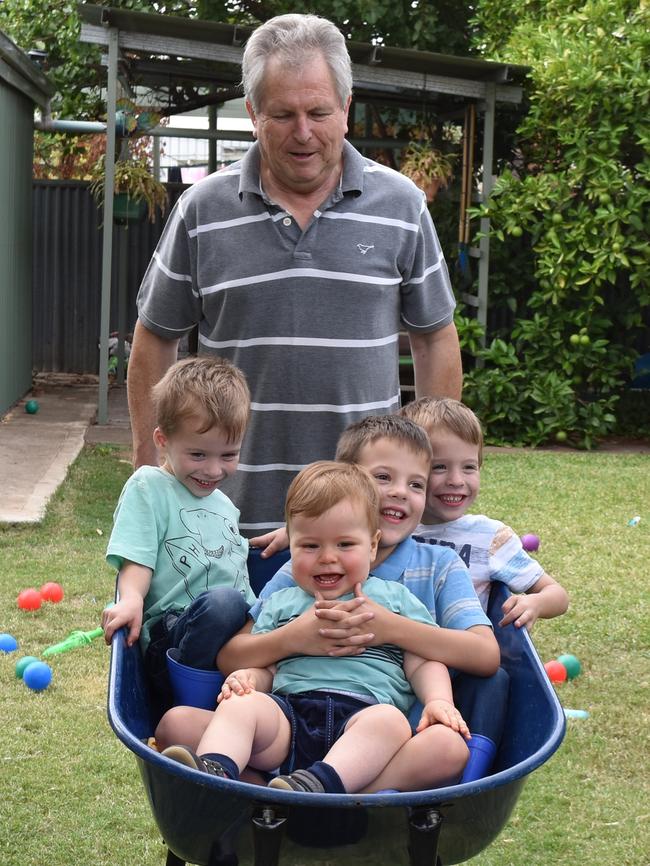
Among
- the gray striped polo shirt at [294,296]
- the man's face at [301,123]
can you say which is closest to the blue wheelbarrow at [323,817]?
the gray striped polo shirt at [294,296]

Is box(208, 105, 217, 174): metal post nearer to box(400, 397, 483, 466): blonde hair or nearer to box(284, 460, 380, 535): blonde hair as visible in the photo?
box(400, 397, 483, 466): blonde hair

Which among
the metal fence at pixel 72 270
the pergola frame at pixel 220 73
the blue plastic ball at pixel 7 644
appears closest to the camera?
the blue plastic ball at pixel 7 644

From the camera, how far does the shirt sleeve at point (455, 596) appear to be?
2.37m

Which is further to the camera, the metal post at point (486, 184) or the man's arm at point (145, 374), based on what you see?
the metal post at point (486, 184)

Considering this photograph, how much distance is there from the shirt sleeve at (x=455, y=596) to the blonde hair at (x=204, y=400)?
52 cm

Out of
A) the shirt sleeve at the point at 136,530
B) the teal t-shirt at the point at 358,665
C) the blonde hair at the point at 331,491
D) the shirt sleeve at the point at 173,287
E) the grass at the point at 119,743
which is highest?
the shirt sleeve at the point at 173,287

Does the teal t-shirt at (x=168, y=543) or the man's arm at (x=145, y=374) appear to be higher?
the man's arm at (x=145, y=374)

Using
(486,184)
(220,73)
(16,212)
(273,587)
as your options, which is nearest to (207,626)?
(273,587)

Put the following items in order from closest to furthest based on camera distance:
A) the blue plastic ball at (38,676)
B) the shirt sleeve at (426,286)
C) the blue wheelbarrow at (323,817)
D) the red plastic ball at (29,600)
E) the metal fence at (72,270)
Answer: the blue wheelbarrow at (323,817) < the shirt sleeve at (426,286) < the blue plastic ball at (38,676) < the red plastic ball at (29,600) < the metal fence at (72,270)

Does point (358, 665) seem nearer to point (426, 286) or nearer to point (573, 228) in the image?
point (426, 286)

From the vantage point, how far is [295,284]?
289cm

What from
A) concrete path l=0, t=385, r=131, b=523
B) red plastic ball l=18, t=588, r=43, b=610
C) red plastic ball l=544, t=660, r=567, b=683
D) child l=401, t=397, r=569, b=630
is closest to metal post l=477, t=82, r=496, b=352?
concrete path l=0, t=385, r=131, b=523

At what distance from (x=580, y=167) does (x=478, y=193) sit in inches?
55.2

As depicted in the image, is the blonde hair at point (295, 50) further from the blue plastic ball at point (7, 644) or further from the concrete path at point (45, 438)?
the concrete path at point (45, 438)
